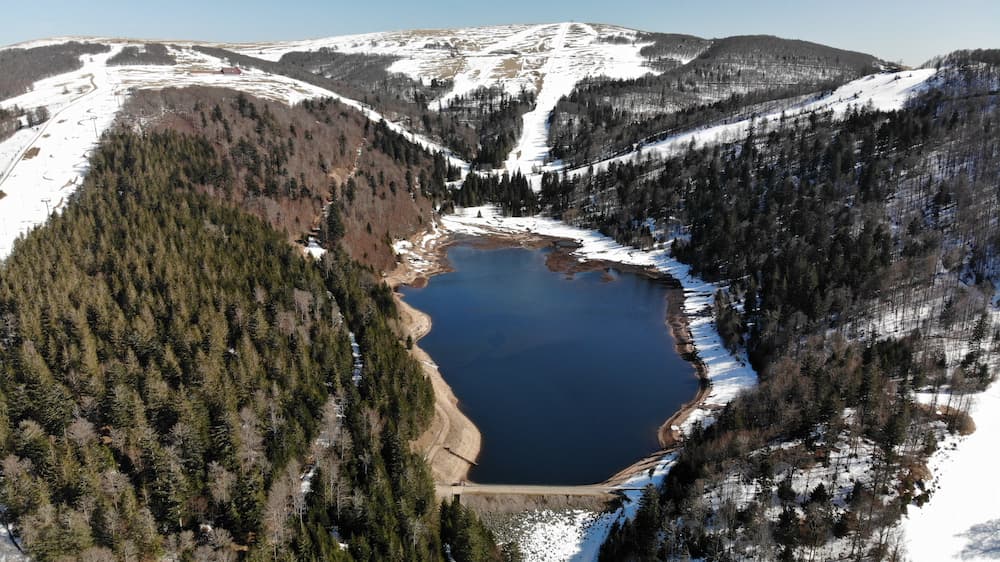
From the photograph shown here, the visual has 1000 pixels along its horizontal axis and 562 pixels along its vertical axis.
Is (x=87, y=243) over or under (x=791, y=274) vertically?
over

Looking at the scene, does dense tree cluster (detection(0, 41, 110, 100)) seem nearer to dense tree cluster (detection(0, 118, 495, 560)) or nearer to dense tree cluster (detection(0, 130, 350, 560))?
dense tree cluster (detection(0, 130, 350, 560))

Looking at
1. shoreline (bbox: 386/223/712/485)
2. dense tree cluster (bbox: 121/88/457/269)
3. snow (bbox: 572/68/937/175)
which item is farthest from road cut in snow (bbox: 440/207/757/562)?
snow (bbox: 572/68/937/175)

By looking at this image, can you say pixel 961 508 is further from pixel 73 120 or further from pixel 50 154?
pixel 73 120

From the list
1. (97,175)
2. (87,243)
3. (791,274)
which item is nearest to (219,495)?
(87,243)

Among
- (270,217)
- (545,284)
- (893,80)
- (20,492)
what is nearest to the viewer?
(20,492)

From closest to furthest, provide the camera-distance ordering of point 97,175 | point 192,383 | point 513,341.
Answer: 1. point 192,383
2. point 513,341
3. point 97,175

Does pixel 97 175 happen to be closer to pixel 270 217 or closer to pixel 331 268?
pixel 270 217
